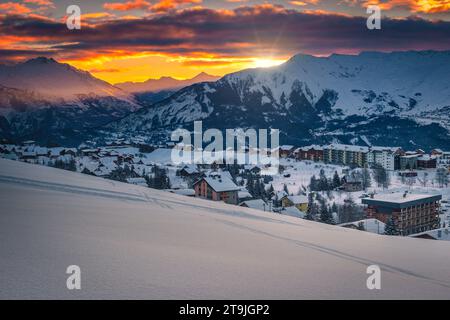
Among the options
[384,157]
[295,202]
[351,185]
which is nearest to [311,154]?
[384,157]

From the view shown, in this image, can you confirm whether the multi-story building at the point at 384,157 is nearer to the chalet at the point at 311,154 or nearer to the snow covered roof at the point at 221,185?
the chalet at the point at 311,154

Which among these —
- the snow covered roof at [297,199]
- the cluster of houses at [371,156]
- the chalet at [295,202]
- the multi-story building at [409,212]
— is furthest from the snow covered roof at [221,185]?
the cluster of houses at [371,156]

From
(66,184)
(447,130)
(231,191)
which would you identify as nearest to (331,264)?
(66,184)

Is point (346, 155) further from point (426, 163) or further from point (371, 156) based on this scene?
point (426, 163)

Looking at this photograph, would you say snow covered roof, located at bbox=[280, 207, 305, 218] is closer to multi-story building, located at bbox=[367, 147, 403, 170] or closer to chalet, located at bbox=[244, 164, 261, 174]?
chalet, located at bbox=[244, 164, 261, 174]

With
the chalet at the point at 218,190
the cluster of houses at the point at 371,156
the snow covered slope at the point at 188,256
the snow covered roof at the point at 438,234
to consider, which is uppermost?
the cluster of houses at the point at 371,156

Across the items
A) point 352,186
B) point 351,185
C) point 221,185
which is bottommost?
point 221,185

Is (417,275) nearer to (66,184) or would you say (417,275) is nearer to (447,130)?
(66,184)
